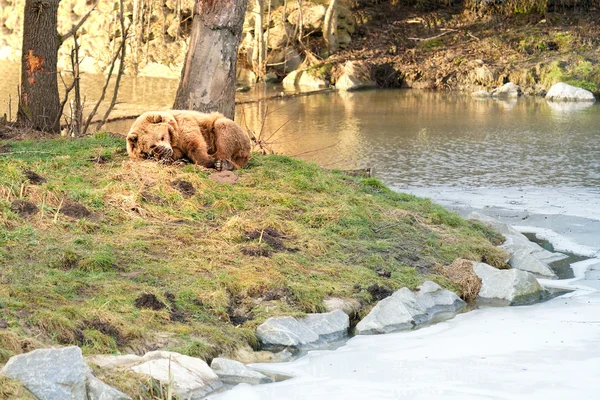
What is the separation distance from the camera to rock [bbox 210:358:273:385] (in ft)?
16.2

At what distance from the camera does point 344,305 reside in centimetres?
641

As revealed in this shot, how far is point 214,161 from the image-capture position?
9.04 meters

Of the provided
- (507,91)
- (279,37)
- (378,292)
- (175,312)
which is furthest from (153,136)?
(279,37)

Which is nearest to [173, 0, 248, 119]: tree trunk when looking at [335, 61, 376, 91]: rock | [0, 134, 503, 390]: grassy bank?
[0, 134, 503, 390]: grassy bank

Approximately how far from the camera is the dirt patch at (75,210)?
7.27 metres

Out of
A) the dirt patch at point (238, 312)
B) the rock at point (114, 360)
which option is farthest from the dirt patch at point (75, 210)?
the rock at point (114, 360)

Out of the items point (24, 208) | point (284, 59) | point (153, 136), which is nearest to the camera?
point (24, 208)

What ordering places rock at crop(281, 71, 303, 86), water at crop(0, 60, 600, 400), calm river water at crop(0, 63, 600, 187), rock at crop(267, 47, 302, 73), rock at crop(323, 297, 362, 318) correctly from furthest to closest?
rock at crop(267, 47, 302, 73)
rock at crop(281, 71, 303, 86)
calm river water at crop(0, 63, 600, 187)
rock at crop(323, 297, 362, 318)
water at crop(0, 60, 600, 400)

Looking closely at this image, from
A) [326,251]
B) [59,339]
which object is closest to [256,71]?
[326,251]

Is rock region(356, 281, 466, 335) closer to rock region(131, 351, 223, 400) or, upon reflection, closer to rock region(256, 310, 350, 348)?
rock region(256, 310, 350, 348)

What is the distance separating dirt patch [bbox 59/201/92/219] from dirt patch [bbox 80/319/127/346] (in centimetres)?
216

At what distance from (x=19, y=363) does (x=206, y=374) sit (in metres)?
1.10

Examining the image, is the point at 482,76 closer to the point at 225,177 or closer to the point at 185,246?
the point at 225,177

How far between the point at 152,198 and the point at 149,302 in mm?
2298
